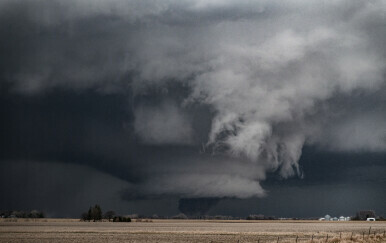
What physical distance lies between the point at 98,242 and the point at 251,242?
79.6ft

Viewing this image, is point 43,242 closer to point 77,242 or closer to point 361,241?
point 77,242

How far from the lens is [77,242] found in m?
69.0

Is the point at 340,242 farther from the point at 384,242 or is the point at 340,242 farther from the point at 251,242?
the point at 251,242

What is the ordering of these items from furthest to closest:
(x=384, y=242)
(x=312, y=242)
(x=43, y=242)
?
(x=43, y=242)
(x=384, y=242)
(x=312, y=242)

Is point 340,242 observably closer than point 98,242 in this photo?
Yes

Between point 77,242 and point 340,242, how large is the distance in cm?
4020

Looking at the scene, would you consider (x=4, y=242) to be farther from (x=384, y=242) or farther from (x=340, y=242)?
(x=384, y=242)

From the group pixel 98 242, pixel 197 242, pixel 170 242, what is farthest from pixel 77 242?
pixel 197 242

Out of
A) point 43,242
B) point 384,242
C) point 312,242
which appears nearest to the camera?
point 312,242

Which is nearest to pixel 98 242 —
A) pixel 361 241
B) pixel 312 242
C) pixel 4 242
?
pixel 4 242

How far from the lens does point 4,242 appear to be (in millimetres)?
66625

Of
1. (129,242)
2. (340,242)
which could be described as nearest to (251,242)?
(340,242)

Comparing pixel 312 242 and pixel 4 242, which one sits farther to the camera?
pixel 4 242

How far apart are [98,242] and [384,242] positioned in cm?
4315
